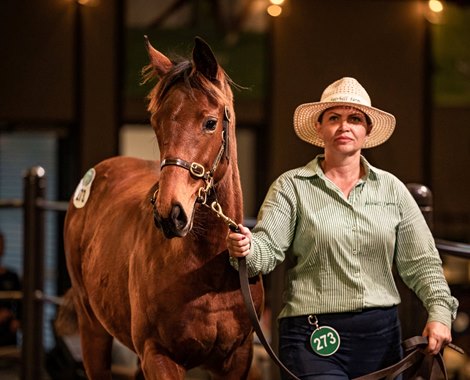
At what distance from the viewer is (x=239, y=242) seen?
294cm

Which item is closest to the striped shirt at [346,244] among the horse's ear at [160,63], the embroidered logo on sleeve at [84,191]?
the horse's ear at [160,63]

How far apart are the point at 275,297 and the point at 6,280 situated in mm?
2835

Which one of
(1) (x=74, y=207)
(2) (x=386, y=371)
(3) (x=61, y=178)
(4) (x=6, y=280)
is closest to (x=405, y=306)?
(2) (x=386, y=371)

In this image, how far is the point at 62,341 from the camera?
19.1ft

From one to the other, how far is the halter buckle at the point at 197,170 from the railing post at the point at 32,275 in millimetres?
3290

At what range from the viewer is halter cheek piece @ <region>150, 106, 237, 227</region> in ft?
9.31

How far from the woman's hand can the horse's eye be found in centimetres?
30

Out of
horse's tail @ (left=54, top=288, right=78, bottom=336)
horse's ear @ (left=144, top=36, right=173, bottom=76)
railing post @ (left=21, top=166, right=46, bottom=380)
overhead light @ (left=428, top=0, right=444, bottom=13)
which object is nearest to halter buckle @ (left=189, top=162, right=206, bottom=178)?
horse's ear @ (left=144, top=36, right=173, bottom=76)

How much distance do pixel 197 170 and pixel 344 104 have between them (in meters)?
0.54

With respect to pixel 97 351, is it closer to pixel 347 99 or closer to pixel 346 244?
pixel 346 244

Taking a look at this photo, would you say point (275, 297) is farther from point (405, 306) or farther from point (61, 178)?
point (61, 178)

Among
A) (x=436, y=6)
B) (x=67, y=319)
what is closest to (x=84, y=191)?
(x=67, y=319)

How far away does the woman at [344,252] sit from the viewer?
3061mm

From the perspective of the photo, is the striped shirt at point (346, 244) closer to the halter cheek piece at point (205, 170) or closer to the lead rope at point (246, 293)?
the lead rope at point (246, 293)
